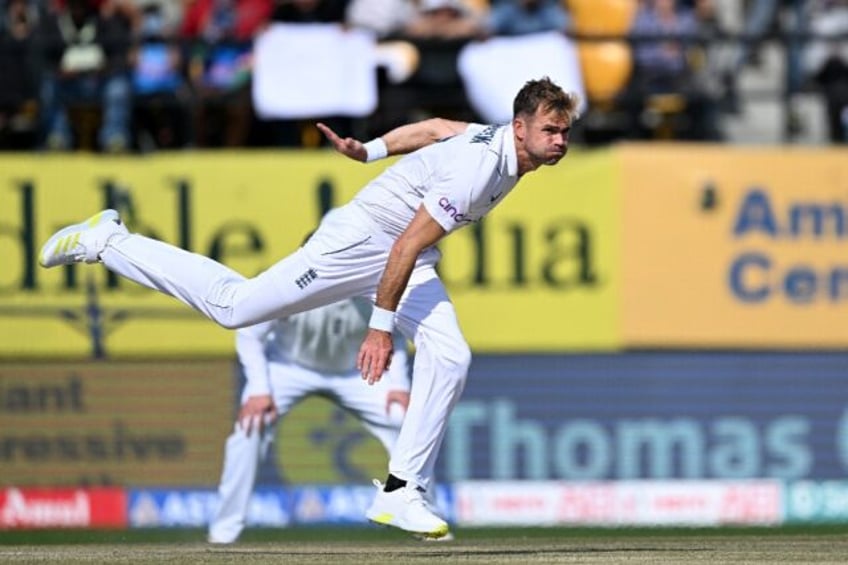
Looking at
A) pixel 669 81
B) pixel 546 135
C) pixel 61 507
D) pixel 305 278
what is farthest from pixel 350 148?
pixel 669 81

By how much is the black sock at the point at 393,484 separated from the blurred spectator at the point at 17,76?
292 inches

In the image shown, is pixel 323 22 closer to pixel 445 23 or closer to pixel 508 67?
pixel 445 23

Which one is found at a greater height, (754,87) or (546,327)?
(754,87)

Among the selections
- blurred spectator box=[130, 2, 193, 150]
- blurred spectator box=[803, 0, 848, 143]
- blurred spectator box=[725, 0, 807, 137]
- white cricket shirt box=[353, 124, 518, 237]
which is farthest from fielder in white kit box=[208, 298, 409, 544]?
blurred spectator box=[803, 0, 848, 143]

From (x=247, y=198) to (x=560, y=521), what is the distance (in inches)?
138

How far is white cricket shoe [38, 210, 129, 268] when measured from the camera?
1064 cm

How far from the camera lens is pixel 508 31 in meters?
16.6

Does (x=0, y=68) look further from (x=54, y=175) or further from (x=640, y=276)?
(x=640, y=276)

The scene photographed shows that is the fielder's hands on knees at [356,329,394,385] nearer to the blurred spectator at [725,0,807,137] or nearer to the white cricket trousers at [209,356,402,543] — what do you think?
the white cricket trousers at [209,356,402,543]

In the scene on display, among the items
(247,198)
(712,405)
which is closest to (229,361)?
(247,198)

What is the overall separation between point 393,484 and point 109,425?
6657mm

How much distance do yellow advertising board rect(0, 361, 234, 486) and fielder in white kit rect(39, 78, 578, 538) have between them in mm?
5738

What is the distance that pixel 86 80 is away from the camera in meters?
16.4

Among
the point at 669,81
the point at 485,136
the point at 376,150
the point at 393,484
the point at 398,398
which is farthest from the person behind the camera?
the point at 669,81
